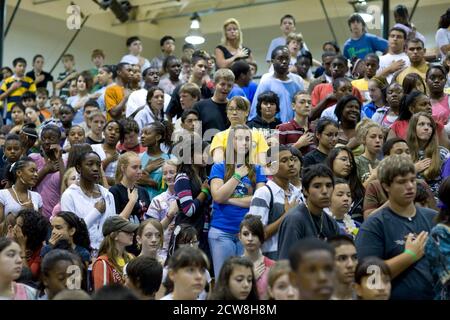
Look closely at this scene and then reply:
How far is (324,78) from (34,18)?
10.9 m

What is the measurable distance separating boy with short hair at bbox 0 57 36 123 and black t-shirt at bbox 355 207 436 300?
9.88m

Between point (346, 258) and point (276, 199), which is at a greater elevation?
point (276, 199)

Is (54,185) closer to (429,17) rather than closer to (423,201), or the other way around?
(423,201)

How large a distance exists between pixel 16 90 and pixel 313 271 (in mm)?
11626

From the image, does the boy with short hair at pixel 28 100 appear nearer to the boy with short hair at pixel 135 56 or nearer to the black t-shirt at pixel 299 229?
the boy with short hair at pixel 135 56

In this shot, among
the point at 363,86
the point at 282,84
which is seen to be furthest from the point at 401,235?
the point at 363,86

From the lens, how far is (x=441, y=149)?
23.2 ft

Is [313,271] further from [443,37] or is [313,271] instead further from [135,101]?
[443,37]

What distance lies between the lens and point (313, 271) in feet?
9.63

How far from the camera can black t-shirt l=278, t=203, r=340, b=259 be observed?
500 centimetres

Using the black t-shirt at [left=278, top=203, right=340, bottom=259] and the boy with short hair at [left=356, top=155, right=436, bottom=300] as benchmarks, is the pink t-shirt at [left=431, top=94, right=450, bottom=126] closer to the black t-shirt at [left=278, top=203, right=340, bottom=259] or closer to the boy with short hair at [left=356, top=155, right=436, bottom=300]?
the black t-shirt at [left=278, top=203, right=340, bottom=259]

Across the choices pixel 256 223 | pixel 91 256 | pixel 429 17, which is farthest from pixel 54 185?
pixel 429 17

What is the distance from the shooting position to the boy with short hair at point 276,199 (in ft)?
19.5
